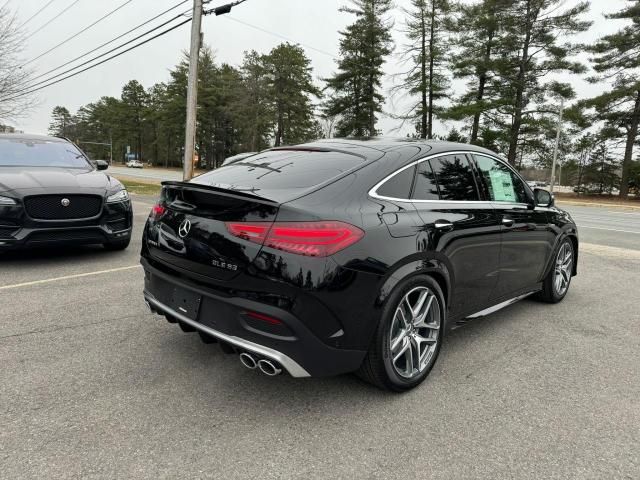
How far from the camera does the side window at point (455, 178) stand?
128 inches

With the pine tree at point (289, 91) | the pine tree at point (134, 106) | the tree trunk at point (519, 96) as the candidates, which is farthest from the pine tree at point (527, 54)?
the pine tree at point (134, 106)

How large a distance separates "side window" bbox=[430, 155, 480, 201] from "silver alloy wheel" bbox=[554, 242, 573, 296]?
6.31 ft

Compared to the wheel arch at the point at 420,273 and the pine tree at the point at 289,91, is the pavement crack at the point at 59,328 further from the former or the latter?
the pine tree at the point at 289,91

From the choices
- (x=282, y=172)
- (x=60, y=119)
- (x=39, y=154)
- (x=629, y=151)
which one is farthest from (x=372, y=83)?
(x=60, y=119)

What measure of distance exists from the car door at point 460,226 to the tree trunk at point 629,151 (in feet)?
131

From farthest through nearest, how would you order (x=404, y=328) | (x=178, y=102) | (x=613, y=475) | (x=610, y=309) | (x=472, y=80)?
(x=178, y=102), (x=472, y=80), (x=610, y=309), (x=404, y=328), (x=613, y=475)

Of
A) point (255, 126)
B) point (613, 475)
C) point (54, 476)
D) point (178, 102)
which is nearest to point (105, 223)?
point (54, 476)

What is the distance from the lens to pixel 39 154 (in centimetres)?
645

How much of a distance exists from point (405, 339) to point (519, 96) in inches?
1481

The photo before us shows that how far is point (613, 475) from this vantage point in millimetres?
2143

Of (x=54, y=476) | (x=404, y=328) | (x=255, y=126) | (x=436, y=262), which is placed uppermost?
(x=255, y=126)

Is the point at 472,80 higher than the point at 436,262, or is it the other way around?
the point at 472,80

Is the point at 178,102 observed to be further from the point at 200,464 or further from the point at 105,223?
the point at 200,464

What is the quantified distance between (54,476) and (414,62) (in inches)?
1635
